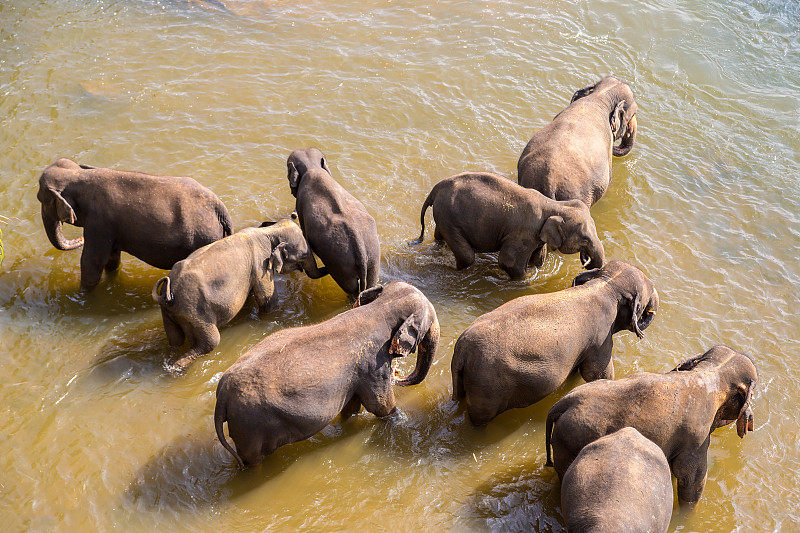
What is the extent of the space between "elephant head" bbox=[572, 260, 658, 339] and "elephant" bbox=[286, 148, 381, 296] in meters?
2.01

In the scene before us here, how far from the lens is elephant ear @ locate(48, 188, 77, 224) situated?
6.67 metres

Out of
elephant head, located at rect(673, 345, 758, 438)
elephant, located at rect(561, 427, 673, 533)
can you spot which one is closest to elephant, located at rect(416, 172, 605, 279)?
elephant head, located at rect(673, 345, 758, 438)

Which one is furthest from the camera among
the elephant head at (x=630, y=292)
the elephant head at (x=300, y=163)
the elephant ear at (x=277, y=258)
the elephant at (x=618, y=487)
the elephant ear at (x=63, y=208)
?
the elephant head at (x=300, y=163)

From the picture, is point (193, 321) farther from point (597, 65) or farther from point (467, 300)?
point (597, 65)

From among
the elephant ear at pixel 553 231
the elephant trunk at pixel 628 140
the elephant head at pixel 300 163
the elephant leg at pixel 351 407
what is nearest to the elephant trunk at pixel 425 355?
the elephant leg at pixel 351 407

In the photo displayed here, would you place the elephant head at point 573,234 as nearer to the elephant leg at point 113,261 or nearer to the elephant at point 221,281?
the elephant at point 221,281

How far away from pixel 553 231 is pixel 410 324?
223cm

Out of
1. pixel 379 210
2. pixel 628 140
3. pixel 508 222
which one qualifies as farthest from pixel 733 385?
pixel 628 140

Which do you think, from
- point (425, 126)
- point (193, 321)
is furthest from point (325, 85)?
point (193, 321)

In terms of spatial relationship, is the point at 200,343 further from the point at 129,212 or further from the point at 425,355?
the point at 425,355

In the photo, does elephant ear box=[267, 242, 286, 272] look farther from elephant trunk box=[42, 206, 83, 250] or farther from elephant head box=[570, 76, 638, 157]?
elephant head box=[570, 76, 638, 157]

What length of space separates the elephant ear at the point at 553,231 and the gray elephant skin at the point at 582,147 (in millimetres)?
568

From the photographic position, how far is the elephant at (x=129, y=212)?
671cm

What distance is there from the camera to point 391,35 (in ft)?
37.1
